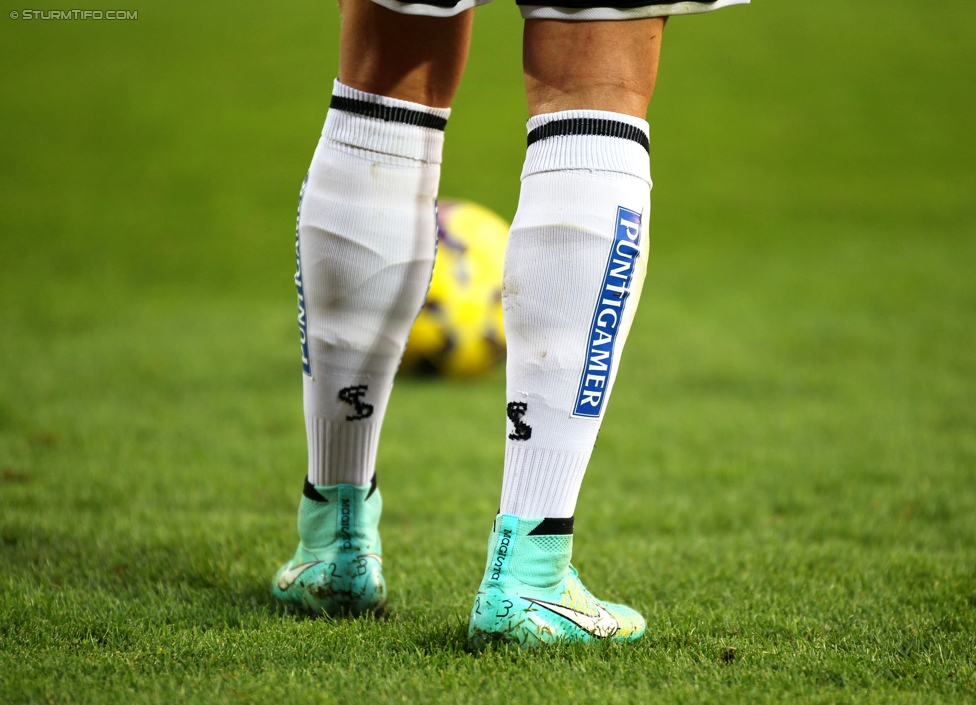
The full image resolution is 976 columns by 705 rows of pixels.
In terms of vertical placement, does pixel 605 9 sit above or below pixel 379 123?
above

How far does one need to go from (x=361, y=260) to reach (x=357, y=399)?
23cm

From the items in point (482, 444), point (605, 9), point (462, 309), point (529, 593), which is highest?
point (605, 9)

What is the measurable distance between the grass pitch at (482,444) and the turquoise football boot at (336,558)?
68 mm

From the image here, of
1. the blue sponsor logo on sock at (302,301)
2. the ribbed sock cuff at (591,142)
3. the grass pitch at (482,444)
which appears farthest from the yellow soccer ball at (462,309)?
the ribbed sock cuff at (591,142)

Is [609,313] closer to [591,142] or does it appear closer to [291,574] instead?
[591,142]

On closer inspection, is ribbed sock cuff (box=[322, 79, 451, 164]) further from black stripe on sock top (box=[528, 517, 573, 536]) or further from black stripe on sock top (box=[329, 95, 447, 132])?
black stripe on sock top (box=[528, 517, 573, 536])

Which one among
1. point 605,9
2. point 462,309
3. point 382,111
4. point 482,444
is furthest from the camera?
point 462,309

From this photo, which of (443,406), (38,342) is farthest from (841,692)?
(38,342)

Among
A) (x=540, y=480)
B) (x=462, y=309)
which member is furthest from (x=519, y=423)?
(x=462, y=309)

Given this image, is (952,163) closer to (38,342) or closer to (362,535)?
(38,342)

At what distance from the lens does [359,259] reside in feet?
5.16

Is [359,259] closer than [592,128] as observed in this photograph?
No

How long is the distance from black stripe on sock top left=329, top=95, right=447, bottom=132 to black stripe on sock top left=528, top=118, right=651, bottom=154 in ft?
0.87

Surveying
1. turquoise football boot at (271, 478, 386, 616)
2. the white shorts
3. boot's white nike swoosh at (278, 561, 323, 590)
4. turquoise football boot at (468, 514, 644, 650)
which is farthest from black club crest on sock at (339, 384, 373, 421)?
the white shorts
